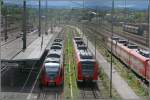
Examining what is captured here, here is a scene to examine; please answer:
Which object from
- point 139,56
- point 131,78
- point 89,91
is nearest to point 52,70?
point 89,91

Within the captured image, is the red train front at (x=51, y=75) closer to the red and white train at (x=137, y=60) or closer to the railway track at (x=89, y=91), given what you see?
the railway track at (x=89, y=91)

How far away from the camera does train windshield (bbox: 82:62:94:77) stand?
88.9ft

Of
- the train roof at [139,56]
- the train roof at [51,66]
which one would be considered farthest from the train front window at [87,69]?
the train roof at [139,56]

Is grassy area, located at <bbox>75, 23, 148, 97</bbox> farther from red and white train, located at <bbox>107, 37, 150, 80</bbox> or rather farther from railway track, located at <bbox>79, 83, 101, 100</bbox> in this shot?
railway track, located at <bbox>79, 83, 101, 100</bbox>

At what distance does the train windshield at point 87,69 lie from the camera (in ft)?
88.9

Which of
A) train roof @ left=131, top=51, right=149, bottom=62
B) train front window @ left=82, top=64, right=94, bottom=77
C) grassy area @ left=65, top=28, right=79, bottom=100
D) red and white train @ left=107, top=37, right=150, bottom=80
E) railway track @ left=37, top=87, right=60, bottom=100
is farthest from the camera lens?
train roof @ left=131, top=51, right=149, bottom=62

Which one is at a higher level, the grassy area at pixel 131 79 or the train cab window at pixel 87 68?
the train cab window at pixel 87 68

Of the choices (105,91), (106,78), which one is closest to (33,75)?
(106,78)

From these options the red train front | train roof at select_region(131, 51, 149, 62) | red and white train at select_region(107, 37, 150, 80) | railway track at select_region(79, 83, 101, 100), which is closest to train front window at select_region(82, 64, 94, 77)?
railway track at select_region(79, 83, 101, 100)

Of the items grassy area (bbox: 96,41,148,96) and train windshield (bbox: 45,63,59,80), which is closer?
grassy area (bbox: 96,41,148,96)

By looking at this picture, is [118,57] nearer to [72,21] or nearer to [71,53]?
[71,53]

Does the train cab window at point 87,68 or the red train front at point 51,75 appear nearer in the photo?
the red train front at point 51,75

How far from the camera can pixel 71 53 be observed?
153 ft

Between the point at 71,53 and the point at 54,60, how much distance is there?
1862 centimetres
